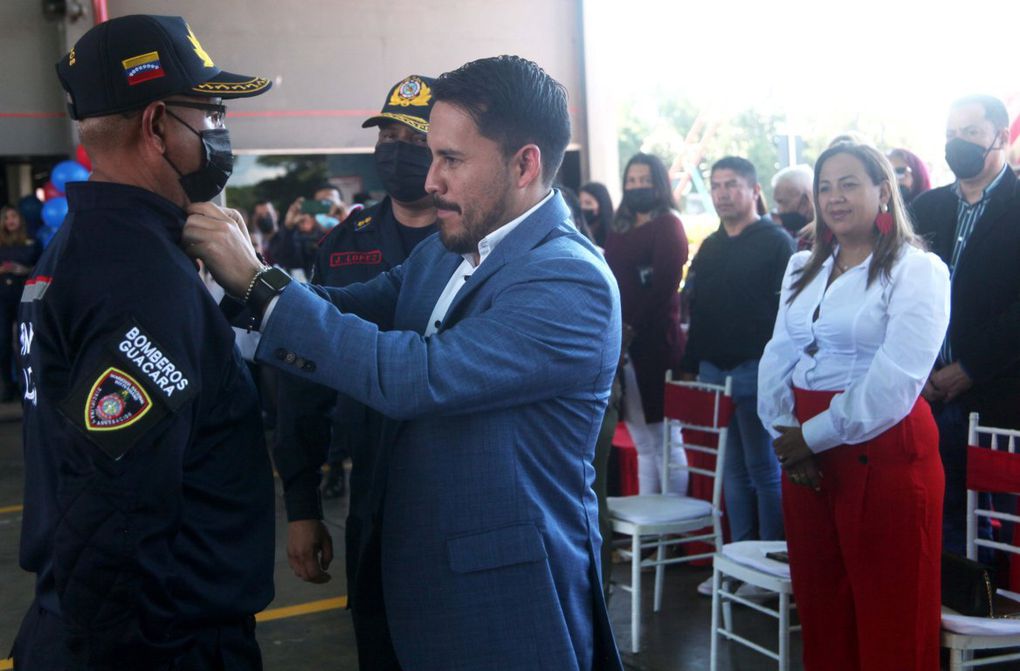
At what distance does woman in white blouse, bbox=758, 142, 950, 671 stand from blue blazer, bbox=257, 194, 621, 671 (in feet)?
4.87

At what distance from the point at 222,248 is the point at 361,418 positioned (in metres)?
0.99

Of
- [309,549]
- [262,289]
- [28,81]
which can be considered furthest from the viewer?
[28,81]

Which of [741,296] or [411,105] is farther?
[741,296]

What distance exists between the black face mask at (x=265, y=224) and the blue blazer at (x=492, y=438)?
30.6ft

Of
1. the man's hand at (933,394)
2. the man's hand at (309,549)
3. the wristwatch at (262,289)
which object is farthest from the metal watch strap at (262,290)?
the man's hand at (933,394)

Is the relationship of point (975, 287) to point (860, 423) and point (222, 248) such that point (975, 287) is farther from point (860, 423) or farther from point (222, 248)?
point (222, 248)

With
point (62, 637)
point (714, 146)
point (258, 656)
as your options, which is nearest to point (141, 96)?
point (62, 637)

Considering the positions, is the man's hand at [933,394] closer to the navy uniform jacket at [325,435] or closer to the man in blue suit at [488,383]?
the navy uniform jacket at [325,435]

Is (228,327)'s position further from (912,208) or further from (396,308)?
(912,208)

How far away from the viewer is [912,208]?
Result: 4551 mm

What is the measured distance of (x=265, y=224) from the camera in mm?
10773

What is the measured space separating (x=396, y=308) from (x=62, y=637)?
867 millimetres

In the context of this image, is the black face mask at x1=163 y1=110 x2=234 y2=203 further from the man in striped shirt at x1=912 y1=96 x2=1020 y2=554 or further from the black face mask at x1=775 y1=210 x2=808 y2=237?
the black face mask at x1=775 y1=210 x2=808 y2=237

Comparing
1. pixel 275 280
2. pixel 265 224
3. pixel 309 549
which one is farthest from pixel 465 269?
pixel 265 224
